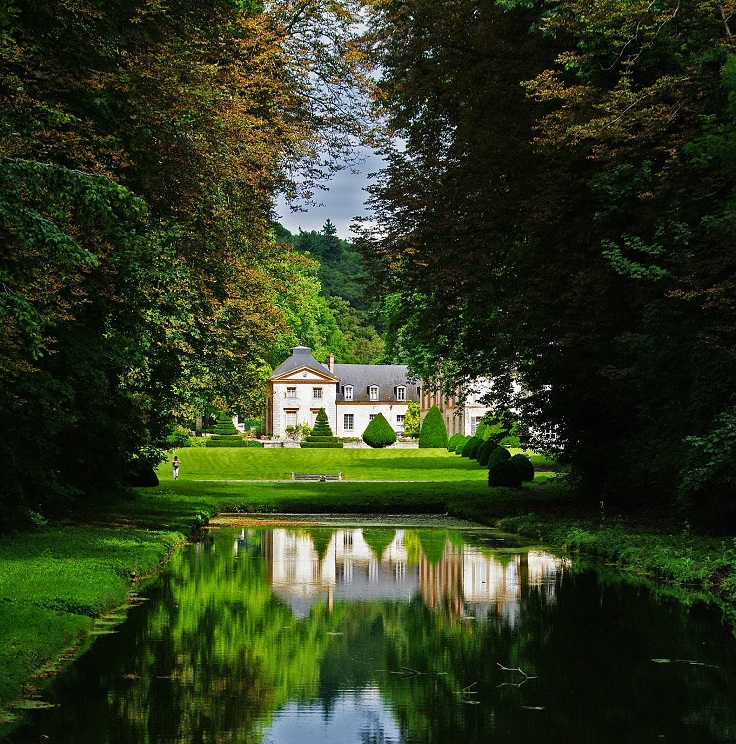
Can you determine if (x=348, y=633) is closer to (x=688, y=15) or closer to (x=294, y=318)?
(x=688, y=15)

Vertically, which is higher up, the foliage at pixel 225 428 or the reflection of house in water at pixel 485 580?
the foliage at pixel 225 428

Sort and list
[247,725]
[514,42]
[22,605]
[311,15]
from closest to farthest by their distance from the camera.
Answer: [247,725] < [22,605] < [514,42] < [311,15]

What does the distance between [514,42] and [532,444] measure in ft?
29.5

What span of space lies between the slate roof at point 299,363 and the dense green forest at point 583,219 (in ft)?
187

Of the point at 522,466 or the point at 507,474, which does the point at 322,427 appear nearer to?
the point at 522,466

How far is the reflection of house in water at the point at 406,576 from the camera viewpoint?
1091 centimetres

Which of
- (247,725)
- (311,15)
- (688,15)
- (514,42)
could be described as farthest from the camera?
(311,15)

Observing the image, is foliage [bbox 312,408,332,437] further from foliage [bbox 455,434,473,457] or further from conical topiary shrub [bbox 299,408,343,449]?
foliage [bbox 455,434,473,457]

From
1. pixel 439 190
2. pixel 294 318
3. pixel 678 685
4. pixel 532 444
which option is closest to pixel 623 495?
pixel 532 444

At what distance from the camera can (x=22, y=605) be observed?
877cm

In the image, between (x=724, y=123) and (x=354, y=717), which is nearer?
(x=354, y=717)

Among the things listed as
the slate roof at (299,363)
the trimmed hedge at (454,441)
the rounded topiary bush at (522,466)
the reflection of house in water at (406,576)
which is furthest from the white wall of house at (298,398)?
the reflection of house in water at (406,576)

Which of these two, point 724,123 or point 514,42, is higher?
point 514,42

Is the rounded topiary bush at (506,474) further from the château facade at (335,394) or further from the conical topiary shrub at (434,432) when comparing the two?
the château facade at (335,394)
